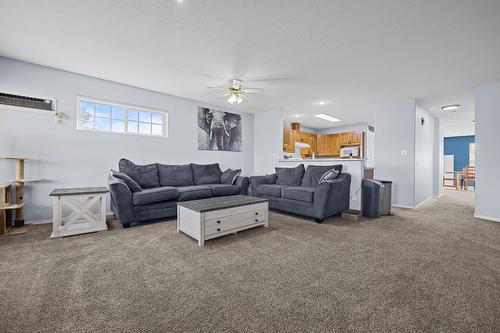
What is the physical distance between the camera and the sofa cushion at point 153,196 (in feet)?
10.7

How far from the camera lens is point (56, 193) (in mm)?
2773

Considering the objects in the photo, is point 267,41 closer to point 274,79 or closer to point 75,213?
point 274,79

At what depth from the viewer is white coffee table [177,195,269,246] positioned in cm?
251

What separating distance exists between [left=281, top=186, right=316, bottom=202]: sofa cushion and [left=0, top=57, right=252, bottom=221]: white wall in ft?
8.92

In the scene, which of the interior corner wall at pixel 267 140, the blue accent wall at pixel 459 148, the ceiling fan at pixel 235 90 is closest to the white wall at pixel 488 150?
the interior corner wall at pixel 267 140

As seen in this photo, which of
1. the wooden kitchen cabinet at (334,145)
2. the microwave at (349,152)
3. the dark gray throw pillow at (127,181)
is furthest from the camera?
the wooden kitchen cabinet at (334,145)

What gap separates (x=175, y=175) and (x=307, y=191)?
2.64m

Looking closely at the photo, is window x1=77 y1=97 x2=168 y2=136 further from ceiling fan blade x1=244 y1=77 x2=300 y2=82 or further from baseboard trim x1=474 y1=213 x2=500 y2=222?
baseboard trim x1=474 y1=213 x2=500 y2=222

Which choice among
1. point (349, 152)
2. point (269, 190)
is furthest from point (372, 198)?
point (349, 152)

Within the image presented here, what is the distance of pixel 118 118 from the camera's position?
13.9 ft

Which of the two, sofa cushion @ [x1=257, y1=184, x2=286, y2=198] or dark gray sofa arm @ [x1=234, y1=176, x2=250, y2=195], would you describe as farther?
dark gray sofa arm @ [x1=234, y1=176, x2=250, y2=195]

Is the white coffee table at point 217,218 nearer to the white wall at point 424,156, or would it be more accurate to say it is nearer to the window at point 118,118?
the window at point 118,118

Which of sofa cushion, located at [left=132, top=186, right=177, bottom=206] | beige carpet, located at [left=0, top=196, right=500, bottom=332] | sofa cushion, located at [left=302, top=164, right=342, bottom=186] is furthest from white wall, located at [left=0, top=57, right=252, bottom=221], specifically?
sofa cushion, located at [left=302, top=164, right=342, bottom=186]

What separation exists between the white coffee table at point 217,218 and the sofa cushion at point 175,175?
1555 mm
